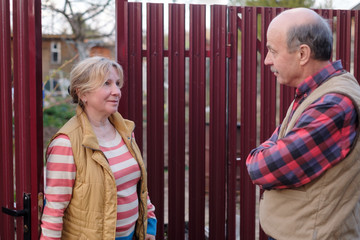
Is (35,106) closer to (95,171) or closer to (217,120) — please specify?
(95,171)

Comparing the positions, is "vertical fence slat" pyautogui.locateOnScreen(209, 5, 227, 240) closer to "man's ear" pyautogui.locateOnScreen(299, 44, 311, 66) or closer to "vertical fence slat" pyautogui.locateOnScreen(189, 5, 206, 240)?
"vertical fence slat" pyautogui.locateOnScreen(189, 5, 206, 240)

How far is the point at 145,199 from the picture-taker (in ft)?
7.94

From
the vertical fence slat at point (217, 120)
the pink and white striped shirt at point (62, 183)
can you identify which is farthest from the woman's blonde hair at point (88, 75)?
the vertical fence slat at point (217, 120)

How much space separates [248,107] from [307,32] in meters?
1.73

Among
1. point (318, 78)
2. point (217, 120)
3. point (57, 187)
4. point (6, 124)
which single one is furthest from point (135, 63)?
point (318, 78)

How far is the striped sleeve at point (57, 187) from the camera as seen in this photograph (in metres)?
2.03

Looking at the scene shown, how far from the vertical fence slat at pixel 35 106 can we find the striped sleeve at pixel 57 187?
0.04 meters

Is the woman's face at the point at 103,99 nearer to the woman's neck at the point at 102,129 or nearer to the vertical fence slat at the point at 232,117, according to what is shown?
the woman's neck at the point at 102,129

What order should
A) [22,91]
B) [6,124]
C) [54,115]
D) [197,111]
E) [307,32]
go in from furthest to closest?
[54,115]
[197,111]
[6,124]
[22,91]
[307,32]

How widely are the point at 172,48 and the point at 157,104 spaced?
446 millimetres

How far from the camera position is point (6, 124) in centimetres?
224

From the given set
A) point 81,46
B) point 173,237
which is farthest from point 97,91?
point 81,46

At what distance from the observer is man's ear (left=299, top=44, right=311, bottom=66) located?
6.24 feet

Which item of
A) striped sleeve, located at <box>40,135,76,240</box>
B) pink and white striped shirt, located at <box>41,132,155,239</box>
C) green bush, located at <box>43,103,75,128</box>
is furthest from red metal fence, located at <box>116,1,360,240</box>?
green bush, located at <box>43,103,75,128</box>
